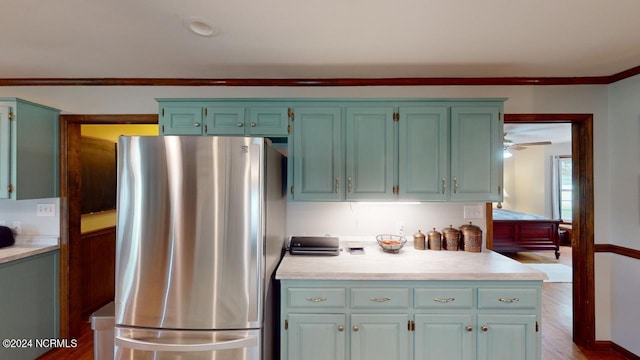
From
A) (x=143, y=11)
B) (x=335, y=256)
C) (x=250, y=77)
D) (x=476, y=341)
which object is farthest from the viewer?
(x=250, y=77)

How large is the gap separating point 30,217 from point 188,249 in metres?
2.15

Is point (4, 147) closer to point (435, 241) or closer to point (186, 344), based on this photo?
point (186, 344)

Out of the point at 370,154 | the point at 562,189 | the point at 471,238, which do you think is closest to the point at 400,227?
the point at 471,238

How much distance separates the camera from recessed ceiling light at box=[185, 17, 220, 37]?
167 centimetres

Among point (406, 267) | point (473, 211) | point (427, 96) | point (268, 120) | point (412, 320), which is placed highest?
point (427, 96)

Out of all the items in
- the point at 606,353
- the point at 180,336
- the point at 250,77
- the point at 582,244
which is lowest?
the point at 606,353

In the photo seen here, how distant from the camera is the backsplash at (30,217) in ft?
8.54

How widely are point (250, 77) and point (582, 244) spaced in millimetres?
3327

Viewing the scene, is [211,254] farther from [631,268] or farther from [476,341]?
[631,268]

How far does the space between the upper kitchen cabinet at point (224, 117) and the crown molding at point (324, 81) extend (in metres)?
0.41

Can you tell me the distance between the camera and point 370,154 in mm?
2232

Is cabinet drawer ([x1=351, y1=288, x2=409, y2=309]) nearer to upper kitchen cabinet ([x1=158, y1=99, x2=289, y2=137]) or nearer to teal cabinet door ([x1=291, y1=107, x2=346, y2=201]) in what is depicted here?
teal cabinet door ([x1=291, y1=107, x2=346, y2=201])

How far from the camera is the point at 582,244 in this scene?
2.56 meters

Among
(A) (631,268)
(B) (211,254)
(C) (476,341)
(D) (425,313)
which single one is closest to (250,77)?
(B) (211,254)
